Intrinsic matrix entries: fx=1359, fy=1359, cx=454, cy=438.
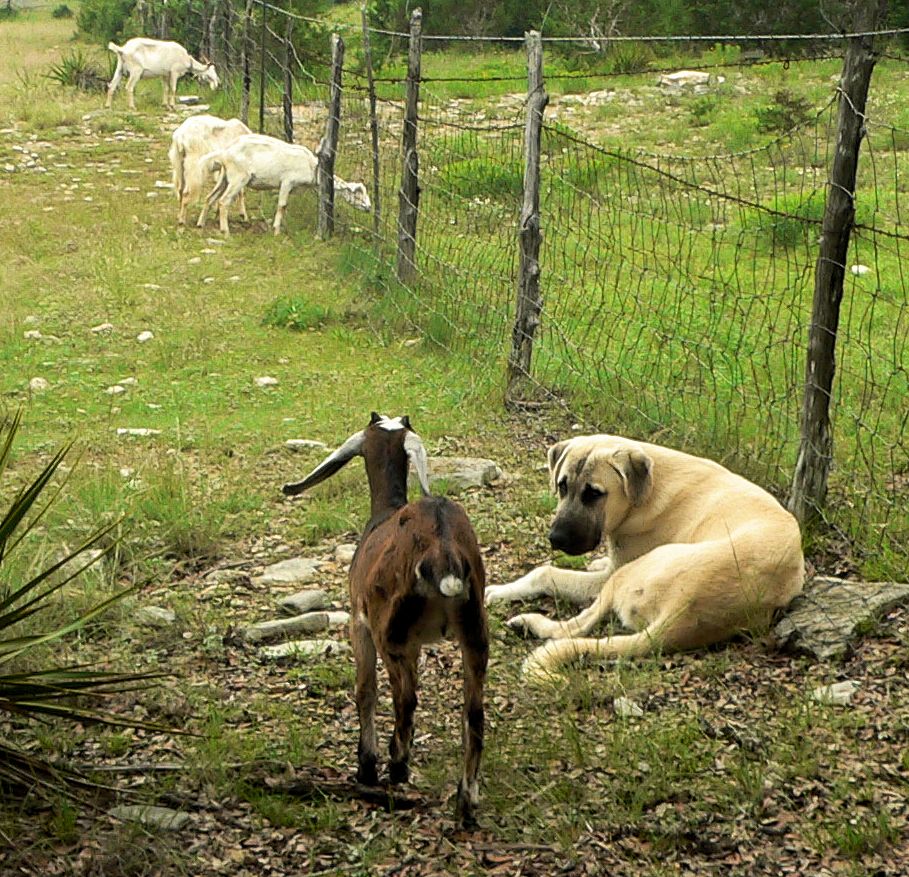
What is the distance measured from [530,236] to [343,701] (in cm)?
418

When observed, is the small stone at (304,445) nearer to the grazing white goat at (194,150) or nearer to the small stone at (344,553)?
the small stone at (344,553)

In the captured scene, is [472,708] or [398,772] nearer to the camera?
[472,708]

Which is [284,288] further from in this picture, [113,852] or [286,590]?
[113,852]

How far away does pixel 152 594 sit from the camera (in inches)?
223

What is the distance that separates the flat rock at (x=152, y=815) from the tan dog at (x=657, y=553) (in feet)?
4.81

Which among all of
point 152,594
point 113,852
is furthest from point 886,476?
point 113,852

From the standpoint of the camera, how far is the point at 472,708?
3.60 meters

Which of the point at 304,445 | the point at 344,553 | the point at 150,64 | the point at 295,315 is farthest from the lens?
the point at 150,64

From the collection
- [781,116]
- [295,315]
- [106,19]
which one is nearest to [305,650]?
[295,315]

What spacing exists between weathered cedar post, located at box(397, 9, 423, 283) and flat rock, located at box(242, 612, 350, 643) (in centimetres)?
573

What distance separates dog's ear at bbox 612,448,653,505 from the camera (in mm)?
5492

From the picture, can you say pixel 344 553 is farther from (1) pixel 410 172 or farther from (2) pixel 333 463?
(1) pixel 410 172

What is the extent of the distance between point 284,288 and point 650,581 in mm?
7470

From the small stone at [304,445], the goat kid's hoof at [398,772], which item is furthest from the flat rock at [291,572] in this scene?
the goat kid's hoof at [398,772]
